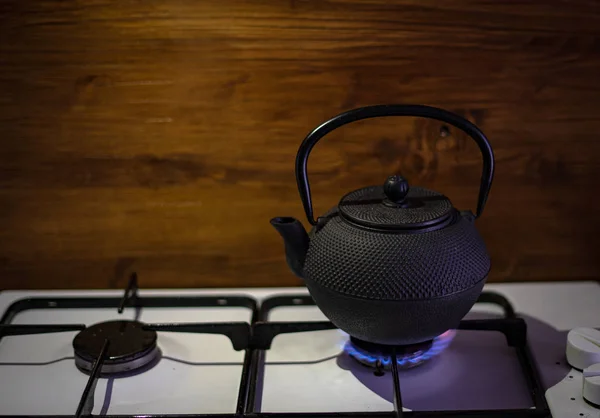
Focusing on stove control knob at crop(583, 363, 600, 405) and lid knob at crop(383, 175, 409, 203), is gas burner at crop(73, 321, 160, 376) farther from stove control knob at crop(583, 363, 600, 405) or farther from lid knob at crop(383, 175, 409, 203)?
stove control knob at crop(583, 363, 600, 405)

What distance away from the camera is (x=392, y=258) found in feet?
2.64

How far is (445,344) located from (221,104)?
1.51 ft

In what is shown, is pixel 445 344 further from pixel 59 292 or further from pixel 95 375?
pixel 59 292

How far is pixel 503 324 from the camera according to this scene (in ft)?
3.10

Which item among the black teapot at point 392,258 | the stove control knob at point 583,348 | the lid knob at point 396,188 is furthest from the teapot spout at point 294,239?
the stove control knob at point 583,348

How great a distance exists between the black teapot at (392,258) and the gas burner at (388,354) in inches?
2.4

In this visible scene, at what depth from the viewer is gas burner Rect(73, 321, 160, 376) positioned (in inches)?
35.9

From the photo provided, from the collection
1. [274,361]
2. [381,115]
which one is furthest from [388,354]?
[381,115]

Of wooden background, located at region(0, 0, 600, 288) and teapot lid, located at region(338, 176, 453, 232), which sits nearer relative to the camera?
teapot lid, located at region(338, 176, 453, 232)

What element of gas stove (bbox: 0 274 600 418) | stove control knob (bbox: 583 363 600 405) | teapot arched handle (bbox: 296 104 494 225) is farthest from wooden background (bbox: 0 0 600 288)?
stove control knob (bbox: 583 363 600 405)

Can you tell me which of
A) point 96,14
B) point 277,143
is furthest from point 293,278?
point 96,14

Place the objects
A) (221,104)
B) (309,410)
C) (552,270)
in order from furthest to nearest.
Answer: (552,270)
(221,104)
(309,410)

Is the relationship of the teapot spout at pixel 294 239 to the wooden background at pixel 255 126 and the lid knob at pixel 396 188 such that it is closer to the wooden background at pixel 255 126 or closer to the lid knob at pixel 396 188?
the lid knob at pixel 396 188

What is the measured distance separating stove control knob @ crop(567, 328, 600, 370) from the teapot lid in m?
0.22
